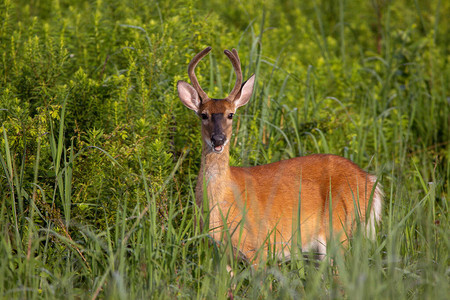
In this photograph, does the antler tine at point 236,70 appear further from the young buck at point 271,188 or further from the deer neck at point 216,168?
the deer neck at point 216,168

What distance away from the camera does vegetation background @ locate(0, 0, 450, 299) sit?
3.41m

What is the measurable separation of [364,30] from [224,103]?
4.95m

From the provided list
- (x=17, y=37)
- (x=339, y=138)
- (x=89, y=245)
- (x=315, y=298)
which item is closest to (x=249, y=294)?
(x=315, y=298)

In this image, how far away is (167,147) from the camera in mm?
5051

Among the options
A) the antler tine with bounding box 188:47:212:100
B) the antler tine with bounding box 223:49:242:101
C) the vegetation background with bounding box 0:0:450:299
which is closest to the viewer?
the vegetation background with bounding box 0:0:450:299

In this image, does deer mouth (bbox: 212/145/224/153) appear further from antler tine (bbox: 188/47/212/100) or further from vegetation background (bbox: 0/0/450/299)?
antler tine (bbox: 188/47/212/100)

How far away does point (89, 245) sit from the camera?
150 inches

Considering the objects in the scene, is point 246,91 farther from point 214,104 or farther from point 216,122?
point 216,122

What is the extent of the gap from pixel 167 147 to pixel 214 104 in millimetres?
615

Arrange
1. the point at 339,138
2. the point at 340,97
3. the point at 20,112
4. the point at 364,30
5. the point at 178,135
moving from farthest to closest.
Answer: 1. the point at 364,30
2. the point at 340,97
3. the point at 339,138
4. the point at 178,135
5. the point at 20,112

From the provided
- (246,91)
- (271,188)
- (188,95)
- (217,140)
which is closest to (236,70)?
(246,91)

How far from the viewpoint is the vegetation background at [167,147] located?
11.2 ft

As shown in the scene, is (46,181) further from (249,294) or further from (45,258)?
(249,294)

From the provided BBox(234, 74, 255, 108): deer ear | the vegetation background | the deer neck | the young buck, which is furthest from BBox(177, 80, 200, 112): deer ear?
the deer neck
